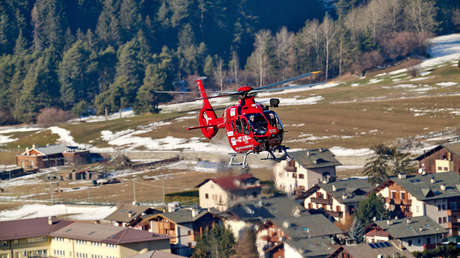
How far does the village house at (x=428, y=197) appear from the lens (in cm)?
7038

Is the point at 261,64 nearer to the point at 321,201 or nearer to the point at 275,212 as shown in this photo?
the point at 321,201

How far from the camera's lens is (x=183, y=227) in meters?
67.1

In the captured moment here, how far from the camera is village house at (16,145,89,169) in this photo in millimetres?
126250

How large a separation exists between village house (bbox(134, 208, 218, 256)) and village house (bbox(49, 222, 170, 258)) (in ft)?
5.76

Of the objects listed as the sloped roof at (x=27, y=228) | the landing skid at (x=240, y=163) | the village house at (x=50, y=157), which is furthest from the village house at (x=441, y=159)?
the village house at (x=50, y=157)

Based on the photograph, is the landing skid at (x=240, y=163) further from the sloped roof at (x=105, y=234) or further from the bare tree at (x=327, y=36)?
the bare tree at (x=327, y=36)

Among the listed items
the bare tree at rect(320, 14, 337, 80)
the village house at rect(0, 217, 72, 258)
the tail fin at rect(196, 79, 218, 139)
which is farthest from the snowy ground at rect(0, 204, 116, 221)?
the bare tree at rect(320, 14, 337, 80)

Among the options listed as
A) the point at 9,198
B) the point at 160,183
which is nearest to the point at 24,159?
the point at 9,198

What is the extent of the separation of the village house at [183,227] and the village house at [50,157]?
58.6 metres

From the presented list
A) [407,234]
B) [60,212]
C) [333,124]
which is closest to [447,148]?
[407,234]

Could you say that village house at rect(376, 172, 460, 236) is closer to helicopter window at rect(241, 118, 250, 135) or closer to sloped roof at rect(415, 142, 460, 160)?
sloped roof at rect(415, 142, 460, 160)

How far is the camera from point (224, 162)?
4003cm

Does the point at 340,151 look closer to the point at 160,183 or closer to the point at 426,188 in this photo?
the point at 160,183

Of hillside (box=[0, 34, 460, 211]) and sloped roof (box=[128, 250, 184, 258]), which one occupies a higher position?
hillside (box=[0, 34, 460, 211])
